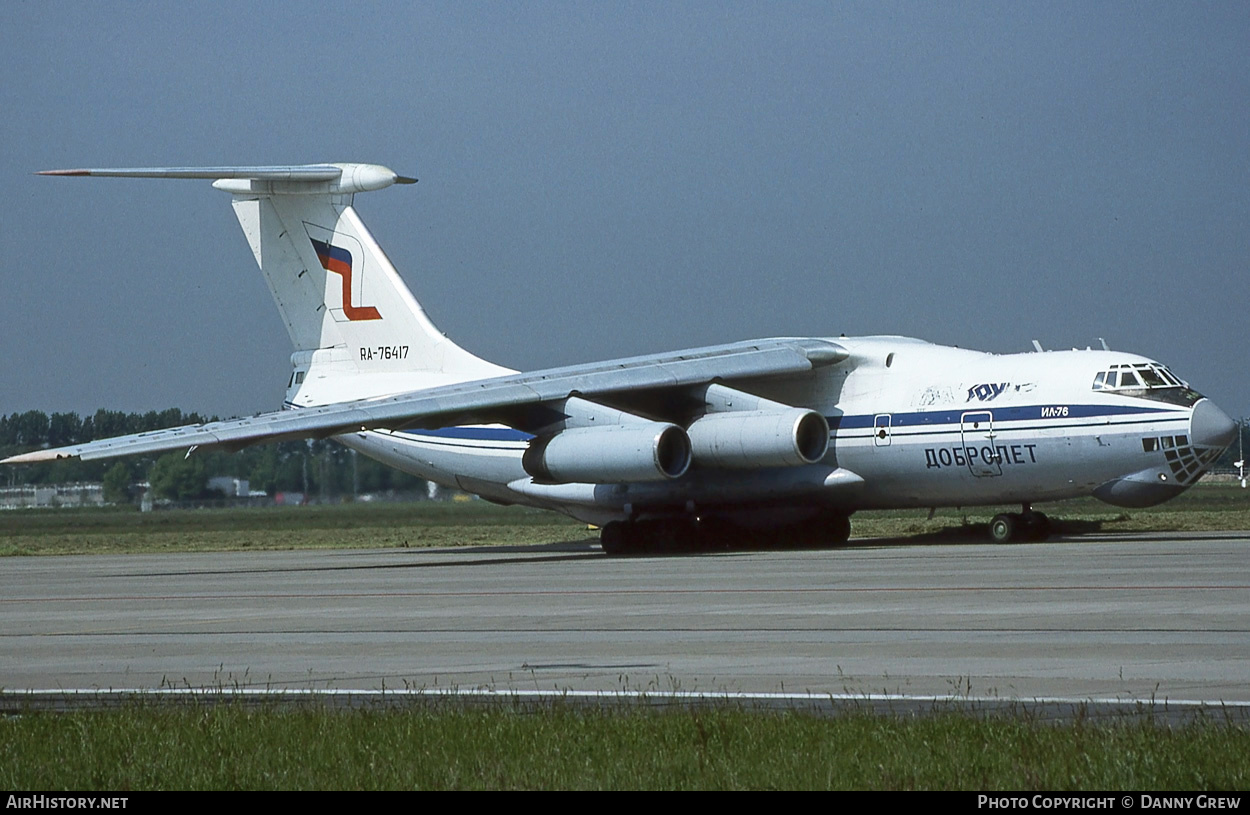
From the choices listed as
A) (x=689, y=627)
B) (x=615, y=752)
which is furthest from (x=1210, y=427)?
(x=615, y=752)

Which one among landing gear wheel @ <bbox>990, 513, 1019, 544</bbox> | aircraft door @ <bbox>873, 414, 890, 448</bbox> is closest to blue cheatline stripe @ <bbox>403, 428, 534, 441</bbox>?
aircraft door @ <bbox>873, 414, 890, 448</bbox>

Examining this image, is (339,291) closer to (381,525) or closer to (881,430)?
(881,430)

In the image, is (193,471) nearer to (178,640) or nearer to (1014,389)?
(1014,389)

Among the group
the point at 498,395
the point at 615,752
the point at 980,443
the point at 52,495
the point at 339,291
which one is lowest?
the point at 615,752

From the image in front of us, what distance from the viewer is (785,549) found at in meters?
28.1

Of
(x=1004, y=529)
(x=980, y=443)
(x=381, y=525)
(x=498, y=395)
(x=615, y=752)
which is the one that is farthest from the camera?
(x=381, y=525)

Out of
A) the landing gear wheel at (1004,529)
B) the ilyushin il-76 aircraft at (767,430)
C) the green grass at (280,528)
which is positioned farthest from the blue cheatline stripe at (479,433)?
the landing gear wheel at (1004,529)

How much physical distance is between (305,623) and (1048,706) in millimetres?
8168

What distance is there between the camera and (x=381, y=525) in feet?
144

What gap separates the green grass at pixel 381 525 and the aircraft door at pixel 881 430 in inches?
112

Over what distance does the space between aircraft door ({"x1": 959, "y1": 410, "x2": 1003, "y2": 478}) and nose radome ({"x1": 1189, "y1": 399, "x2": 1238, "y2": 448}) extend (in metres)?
2.87

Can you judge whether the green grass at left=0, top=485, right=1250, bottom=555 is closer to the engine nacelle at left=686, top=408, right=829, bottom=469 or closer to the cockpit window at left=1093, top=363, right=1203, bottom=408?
the engine nacelle at left=686, top=408, right=829, bottom=469

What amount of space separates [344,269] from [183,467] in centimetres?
1713
